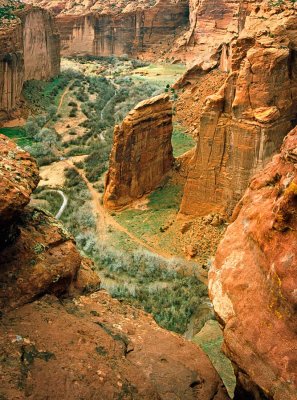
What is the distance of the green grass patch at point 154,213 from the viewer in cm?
2312

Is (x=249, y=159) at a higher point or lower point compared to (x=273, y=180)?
lower

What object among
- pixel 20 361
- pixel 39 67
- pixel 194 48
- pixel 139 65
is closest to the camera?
pixel 20 361

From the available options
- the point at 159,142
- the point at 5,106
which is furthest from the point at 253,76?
the point at 5,106

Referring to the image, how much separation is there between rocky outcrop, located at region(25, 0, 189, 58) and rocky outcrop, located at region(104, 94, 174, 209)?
49835mm

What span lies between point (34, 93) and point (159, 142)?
26.1 meters

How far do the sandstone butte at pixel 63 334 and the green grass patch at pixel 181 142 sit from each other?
19.4m

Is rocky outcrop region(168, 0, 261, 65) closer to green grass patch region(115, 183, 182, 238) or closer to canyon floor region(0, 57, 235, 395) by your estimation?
canyon floor region(0, 57, 235, 395)

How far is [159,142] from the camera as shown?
25.3 meters

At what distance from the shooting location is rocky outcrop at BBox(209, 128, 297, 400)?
24.6ft

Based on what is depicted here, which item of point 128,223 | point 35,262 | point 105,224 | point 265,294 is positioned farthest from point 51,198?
point 265,294

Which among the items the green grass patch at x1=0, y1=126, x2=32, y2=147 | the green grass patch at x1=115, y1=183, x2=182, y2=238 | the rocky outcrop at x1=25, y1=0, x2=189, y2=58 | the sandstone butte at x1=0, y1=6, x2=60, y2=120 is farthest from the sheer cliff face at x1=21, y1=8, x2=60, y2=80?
the green grass patch at x1=115, y1=183, x2=182, y2=238

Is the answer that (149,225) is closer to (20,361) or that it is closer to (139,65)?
(20,361)

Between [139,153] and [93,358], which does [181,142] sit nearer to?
[139,153]

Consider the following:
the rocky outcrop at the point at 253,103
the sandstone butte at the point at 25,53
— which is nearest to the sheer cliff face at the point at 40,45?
the sandstone butte at the point at 25,53
